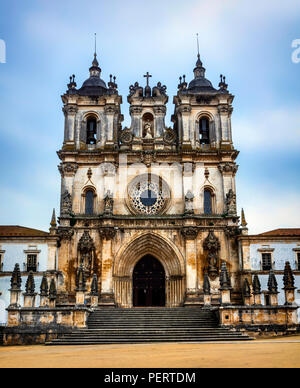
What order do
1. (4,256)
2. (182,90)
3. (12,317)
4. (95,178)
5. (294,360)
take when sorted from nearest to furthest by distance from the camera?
(294,360)
(12,317)
(4,256)
(95,178)
(182,90)

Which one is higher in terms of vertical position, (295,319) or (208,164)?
(208,164)

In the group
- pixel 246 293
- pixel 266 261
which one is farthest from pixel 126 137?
pixel 246 293

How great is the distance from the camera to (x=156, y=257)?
1373 inches

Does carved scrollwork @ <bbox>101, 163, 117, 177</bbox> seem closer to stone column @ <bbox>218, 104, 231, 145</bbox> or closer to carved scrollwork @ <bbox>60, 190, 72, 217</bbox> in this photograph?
carved scrollwork @ <bbox>60, 190, 72, 217</bbox>

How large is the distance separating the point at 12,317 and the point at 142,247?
12194 mm

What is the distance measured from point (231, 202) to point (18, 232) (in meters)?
17.3

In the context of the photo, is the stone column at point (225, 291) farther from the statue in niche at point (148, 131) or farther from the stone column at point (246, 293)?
the statue in niche at point (148, 131)

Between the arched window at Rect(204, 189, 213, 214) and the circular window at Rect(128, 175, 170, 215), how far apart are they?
10.5ft

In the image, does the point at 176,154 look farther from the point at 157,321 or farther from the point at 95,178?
the point at 157,321

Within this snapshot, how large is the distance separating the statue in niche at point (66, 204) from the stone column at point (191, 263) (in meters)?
9.16

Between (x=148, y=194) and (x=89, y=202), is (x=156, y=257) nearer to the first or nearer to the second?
(x=148, y=194)

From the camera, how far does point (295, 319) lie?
25797mm

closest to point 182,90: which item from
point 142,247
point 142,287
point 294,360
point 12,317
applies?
point 142,247

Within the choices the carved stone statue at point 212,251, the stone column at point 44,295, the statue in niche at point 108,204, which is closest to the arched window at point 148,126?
the statue in niche at point 108,204
